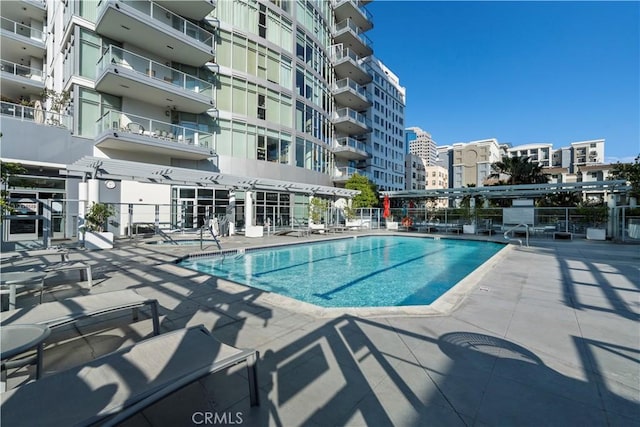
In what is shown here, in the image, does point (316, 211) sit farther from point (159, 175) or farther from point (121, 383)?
point (121, 383)

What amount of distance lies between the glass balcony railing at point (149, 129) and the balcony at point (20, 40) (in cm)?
1257

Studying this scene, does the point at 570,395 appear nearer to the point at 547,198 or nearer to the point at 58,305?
the point at 58,305

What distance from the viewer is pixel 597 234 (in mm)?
17469

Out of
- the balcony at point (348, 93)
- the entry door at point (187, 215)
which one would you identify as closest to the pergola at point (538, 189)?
the balcony at point (348, 93)

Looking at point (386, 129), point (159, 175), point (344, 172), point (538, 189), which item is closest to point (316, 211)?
point (344, 172)

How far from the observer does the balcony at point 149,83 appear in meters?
14.7

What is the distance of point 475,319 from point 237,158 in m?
19.3

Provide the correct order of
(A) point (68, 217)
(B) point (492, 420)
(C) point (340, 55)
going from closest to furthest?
1. (B) point (492, 420)
2. (A) point (68, 217)
3. (C) point (340, 55)

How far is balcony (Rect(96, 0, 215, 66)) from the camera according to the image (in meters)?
14.7

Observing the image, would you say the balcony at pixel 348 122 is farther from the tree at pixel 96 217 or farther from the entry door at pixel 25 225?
the entry door at pixel 25 225

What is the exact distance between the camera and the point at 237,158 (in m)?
20.8

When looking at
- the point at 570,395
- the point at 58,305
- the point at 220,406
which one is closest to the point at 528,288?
the point at 570,395

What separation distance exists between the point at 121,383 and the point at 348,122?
106 feet

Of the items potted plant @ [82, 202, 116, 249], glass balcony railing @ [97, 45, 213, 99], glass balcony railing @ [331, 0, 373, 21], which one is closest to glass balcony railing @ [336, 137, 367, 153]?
glass balcony railing @ [331, 0, 373, 21]
